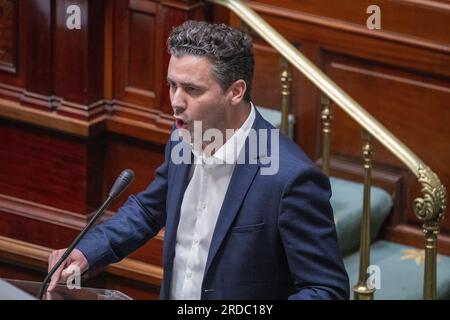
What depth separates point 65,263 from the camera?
331 cm

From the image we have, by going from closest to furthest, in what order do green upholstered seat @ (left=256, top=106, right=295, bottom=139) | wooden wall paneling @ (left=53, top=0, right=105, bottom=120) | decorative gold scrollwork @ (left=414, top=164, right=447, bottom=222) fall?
decorative gold scrollwork @ (left=414, top=164, right=447, bottom=222)
wooden wall paneling @ (left=53, top=0, right=105, bottom=120)
green upholstered seat @ (left=256, top=106, right=295, bottom=139)

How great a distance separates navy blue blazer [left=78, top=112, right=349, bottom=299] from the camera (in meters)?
3.22

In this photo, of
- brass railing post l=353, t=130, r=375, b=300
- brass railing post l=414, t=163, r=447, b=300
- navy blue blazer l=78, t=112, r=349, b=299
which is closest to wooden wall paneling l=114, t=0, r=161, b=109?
brass railing post l=353, t=130, r=375, b=300

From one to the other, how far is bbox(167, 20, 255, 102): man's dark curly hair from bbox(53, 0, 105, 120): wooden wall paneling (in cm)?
167

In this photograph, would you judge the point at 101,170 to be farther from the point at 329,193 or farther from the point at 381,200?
the point at 329,193

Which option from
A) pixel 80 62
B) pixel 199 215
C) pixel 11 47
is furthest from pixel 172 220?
pixel 11 47

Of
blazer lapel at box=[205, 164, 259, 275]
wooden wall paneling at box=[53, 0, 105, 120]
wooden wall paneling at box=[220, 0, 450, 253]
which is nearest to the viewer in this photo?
blazer lapel at box=[205, 164, 259, 275]

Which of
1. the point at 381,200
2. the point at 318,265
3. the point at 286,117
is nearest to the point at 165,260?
the point at 318,265

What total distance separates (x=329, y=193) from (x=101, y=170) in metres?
2.00

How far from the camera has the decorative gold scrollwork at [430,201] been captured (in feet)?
14.1

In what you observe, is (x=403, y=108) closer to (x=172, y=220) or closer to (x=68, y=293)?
(x=172, y=220)

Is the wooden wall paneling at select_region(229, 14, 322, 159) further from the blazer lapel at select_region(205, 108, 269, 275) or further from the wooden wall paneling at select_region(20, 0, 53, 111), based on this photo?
the blazer lapel at select_region(205, 108, 269, 275)

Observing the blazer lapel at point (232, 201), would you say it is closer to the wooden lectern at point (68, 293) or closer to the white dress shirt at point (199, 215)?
the white dress shirt at point (199, 215)

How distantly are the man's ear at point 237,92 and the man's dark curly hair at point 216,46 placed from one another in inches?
0.7
